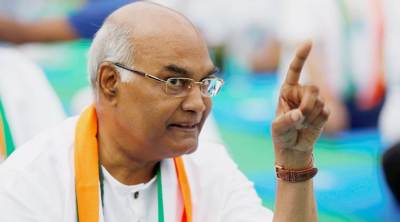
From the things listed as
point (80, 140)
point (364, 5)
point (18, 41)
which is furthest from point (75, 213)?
point (364, 5)

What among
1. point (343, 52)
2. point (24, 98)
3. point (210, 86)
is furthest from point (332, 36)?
point (210, 86)

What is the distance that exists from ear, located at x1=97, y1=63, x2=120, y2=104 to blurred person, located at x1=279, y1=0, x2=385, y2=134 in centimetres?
265

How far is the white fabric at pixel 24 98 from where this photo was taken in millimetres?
2943

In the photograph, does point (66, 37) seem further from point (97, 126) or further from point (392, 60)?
point (392, 60)

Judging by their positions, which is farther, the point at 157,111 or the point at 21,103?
the point at 21,103

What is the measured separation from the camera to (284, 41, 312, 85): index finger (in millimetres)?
1858

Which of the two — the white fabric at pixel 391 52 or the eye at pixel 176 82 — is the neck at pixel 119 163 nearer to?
the eye at pixel 176 82

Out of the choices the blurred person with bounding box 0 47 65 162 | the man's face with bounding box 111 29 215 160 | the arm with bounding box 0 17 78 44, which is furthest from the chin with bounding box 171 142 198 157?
the arm with bounding box 0 17 78 44

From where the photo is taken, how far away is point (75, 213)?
2.25 metres

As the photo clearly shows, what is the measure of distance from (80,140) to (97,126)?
100 mm

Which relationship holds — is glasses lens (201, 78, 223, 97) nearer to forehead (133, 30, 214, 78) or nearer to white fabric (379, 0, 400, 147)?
forehead (133, 30, 214, 78)

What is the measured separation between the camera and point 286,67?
4965 mm

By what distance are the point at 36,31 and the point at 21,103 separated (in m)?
0.89

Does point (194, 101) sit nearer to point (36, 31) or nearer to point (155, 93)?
point (155, 93)
